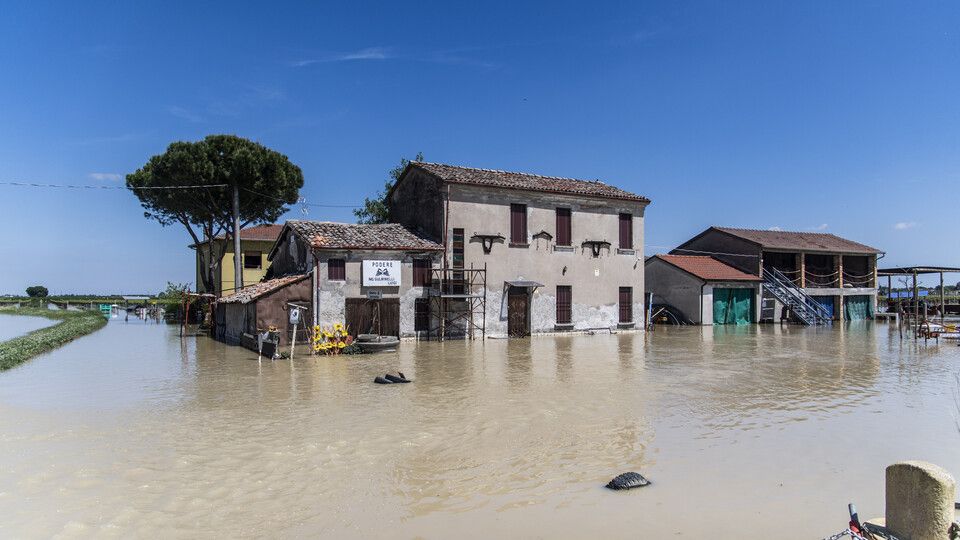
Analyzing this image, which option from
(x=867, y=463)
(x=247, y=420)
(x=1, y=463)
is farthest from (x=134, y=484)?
(x=867, y=463)

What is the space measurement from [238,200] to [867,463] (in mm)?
32019

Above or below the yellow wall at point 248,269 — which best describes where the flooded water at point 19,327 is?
below

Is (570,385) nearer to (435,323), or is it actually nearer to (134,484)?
(134,484)

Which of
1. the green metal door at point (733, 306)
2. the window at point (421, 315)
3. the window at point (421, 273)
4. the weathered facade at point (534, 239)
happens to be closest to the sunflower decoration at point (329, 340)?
the window at point (421, 315)

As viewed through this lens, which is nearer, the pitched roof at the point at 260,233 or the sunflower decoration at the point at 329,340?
the sunflower decoration at the point at 329,340

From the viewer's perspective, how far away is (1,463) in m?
7.36

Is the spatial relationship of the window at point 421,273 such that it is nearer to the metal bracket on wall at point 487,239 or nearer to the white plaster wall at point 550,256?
the white plaster wall at point 550,256

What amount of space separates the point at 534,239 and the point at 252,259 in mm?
23961

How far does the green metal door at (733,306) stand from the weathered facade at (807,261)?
96 centimetres

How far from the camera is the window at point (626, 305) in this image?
93.8 ft

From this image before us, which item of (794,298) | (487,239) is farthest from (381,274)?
(794,298)

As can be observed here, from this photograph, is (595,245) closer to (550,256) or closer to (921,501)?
(550,256)

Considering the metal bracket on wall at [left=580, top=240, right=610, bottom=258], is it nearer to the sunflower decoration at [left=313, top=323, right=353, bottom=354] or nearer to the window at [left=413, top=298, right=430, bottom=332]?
the window at [left=413, top=298, right=430, bottom=332]

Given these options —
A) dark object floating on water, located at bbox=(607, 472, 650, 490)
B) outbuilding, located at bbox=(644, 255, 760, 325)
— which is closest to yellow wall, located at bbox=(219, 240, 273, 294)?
outbuilding, located at bbox=(644, 255, 760, 325)
